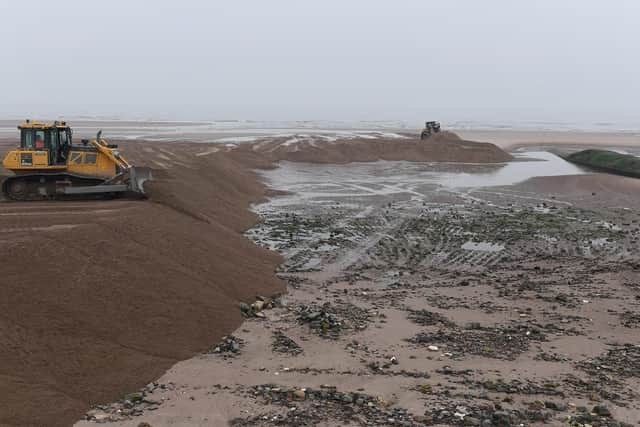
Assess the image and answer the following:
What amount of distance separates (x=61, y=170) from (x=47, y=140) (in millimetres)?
941

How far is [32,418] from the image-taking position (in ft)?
18.7

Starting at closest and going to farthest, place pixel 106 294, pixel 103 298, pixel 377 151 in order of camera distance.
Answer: pixel 103 298
pixel 106 294
pixel 377 151

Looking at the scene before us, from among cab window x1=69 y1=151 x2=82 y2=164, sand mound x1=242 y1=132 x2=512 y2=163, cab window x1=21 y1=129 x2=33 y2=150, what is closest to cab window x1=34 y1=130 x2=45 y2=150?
cab window x1=21 y1=129 x2=33 y2=150

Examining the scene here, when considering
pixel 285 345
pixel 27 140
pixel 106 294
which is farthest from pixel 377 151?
pixel 106 294

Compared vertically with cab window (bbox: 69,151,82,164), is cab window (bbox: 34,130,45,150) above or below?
above

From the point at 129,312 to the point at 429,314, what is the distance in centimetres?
519

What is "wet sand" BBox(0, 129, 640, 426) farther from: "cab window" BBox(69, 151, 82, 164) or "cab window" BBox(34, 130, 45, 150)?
"cab window" BBox(34, 130, 45, 150)

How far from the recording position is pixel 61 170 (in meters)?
15.4

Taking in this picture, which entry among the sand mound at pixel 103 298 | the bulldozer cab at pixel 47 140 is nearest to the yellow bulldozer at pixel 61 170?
the bulldozer cab at pixel 47 140

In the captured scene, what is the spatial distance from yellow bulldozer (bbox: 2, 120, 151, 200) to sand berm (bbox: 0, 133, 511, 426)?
4.96 feet

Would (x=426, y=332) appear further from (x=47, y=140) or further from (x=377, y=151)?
(x=377, y=151)

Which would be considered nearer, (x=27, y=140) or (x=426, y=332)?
(x=426, y=332)

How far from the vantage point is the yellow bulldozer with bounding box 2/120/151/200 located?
15.1 metres

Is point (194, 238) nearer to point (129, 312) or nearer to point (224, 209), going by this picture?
point (129, 312)
